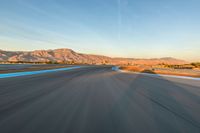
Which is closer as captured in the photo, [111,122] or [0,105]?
[111,122]

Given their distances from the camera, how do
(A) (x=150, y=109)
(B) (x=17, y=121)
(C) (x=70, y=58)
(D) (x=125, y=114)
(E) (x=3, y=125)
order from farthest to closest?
(C) (x=70, y=58) < (A) (x=150, y=109) < (D) (x=125, y=114) < (B) (x=17, y=121) < (E) (x=3, y=125)

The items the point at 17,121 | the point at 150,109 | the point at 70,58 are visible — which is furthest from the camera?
the point at 70,58

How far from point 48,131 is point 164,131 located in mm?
2408

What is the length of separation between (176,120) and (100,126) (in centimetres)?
195

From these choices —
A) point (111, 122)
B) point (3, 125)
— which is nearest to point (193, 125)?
point (111, 122)

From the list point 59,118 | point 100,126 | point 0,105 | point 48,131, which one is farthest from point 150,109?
point 0,105

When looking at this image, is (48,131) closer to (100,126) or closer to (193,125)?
(100,126)

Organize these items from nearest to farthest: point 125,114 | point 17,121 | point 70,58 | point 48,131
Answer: point 48,131 < point 17,121 < point 125,114 < point 70,58

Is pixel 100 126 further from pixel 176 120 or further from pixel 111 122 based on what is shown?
pixel 176 120

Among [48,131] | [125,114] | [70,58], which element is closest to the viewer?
[48,131]

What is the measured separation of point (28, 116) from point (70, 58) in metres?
151

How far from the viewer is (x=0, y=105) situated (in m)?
4.14

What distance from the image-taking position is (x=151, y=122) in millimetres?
3098

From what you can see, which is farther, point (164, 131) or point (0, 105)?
point (0, 105)
